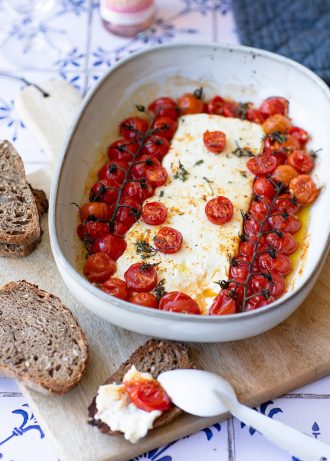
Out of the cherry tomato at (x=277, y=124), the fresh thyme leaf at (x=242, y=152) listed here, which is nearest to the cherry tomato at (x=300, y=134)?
the cherry tomato at (x=277, y=124)

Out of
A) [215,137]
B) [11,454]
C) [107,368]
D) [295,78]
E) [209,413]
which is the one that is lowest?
[11,454]

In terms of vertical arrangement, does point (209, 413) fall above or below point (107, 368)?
above

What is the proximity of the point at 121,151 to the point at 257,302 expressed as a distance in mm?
1063

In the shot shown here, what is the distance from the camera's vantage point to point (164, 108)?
3.63 metres

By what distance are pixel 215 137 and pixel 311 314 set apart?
100 centimetres

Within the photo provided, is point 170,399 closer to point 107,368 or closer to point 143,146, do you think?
point 107,368

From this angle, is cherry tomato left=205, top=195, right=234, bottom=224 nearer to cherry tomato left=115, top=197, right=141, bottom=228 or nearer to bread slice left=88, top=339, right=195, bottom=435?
cherry tomato left=115, top=197, right=141, bottom=228

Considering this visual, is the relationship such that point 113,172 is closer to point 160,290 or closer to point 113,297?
point 160,290

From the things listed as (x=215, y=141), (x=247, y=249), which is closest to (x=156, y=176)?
(x=215, y=141)

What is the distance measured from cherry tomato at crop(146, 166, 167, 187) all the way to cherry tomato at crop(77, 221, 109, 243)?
0.37 m

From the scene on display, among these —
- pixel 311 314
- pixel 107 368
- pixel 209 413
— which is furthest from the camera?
pixel 311 314

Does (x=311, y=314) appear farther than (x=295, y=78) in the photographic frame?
No

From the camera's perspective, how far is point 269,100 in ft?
11.9

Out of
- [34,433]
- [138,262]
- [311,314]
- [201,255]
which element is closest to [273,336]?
[311,314]
